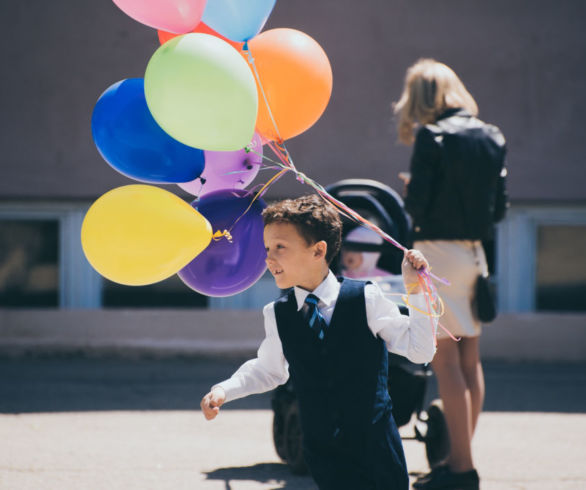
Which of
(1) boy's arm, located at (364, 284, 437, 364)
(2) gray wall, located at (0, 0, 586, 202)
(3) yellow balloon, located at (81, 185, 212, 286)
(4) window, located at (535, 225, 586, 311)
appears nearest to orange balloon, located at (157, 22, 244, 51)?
(3) yellow balloon, located at (81, 185, 212, 286)

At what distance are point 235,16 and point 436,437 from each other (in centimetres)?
237

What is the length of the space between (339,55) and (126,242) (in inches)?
230

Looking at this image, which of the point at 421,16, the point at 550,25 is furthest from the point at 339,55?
the point at 550,25

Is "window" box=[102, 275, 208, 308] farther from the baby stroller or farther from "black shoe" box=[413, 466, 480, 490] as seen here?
"black shoe" box=[413, 466, 480, 490]

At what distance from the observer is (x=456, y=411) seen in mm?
3801

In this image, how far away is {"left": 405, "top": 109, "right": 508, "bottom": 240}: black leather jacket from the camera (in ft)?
12.6

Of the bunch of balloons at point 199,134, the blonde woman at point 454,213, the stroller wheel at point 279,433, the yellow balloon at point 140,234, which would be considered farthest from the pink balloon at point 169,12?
the stroller wheel at point 279,433

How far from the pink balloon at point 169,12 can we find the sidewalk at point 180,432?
Result: 2285 mm

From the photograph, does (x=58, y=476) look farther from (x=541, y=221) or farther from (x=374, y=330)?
(x=541, y=221)

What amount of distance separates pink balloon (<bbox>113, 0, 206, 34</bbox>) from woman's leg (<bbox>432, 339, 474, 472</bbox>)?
6.23ft

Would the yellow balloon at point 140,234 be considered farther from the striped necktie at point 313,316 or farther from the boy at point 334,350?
the striped necktie at point 313,316

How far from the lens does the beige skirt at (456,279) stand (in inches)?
153

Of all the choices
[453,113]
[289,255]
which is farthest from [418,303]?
[453,113]

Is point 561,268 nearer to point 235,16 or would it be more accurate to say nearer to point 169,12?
point 235,16
